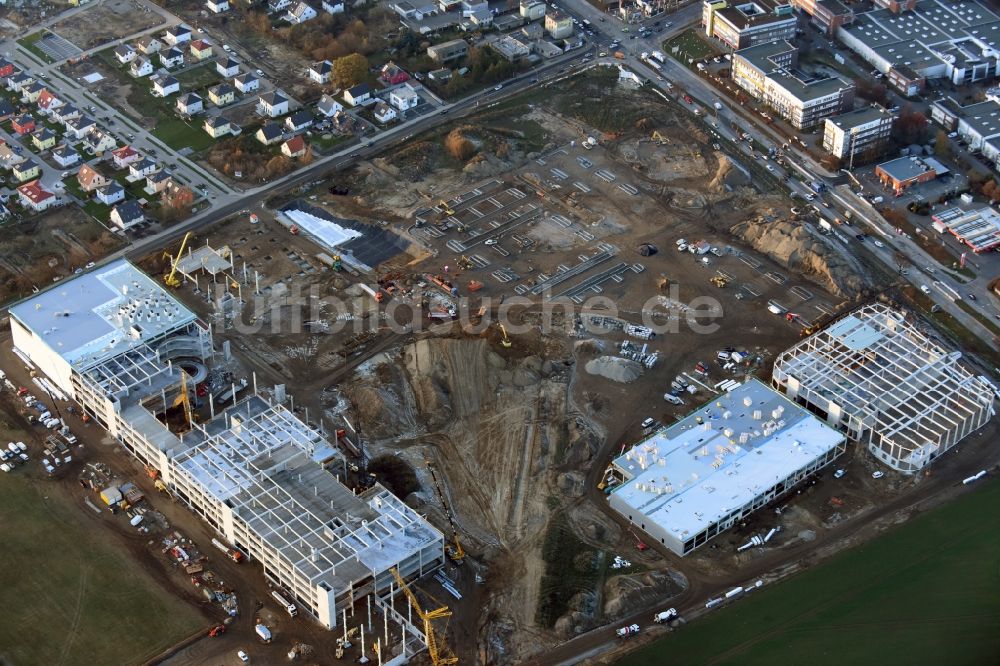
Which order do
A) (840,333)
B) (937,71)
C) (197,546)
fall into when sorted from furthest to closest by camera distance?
(937,71) → (840,333) → (197,546)

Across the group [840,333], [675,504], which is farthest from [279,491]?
[840,333]

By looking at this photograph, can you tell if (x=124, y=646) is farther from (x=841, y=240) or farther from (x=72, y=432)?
(x=841, y=240)

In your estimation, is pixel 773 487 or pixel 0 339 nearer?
pixel 773 487

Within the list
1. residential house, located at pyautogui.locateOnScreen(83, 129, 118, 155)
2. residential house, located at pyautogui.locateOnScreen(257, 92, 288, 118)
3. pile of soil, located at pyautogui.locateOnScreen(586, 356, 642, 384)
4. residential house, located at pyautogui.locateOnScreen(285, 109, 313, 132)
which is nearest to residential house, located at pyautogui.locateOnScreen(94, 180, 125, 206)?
residential house, located at pyautogui.locateOnScreen(83, 129, 118, 155)

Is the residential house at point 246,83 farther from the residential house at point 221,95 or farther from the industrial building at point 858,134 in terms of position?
the industrial building at point 858,134

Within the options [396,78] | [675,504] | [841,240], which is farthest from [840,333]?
[396,78]

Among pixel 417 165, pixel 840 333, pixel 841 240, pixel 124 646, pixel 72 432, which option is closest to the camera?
pixel 124 646
